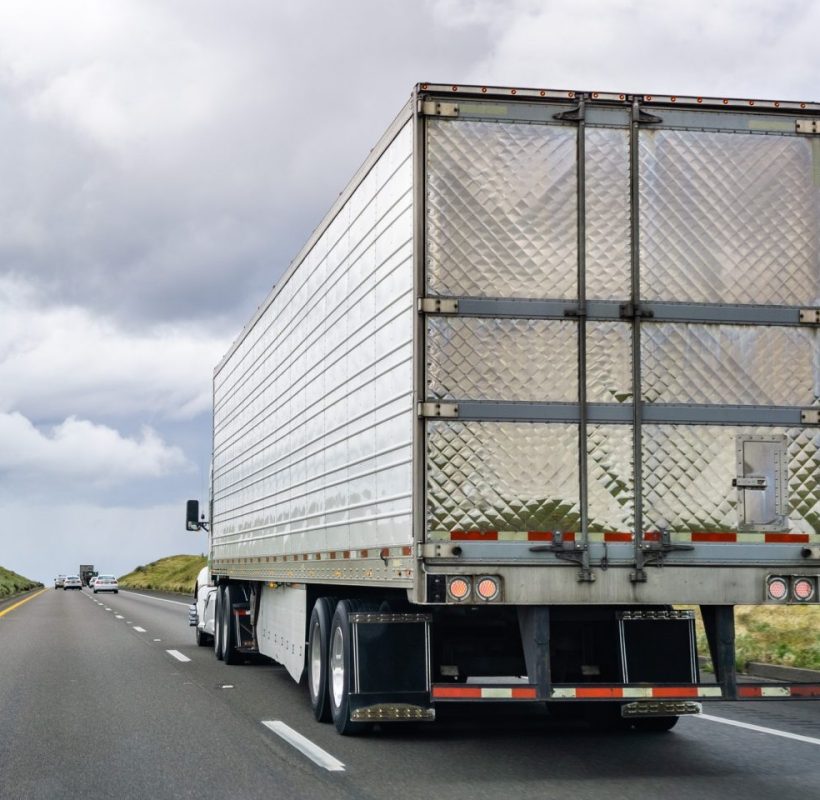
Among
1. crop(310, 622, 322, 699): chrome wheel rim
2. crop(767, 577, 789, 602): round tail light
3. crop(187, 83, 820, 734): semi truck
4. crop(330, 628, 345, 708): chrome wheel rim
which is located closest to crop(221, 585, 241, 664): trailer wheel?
crop(310, 622, 322, 699): chrome wheel rim

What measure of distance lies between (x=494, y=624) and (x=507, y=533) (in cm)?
133

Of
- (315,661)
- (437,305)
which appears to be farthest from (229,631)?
(437,305)

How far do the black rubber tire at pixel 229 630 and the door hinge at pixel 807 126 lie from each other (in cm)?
1087

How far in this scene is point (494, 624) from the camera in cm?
921

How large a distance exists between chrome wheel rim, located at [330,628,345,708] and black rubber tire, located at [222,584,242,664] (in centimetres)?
723

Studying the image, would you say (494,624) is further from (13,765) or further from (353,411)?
(13,765)

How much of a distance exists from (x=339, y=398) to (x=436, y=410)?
8.50 feet

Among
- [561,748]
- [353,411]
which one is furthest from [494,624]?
[353,411]

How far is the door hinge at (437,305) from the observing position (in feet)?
27.2

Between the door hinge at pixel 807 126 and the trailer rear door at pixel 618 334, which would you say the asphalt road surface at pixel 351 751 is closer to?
the trailer rear door at pixel 618 334

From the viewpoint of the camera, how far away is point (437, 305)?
8.30 metres

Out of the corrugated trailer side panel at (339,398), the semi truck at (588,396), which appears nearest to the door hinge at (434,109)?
the semi truck at (588,396)

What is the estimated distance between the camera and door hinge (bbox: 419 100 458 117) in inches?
332

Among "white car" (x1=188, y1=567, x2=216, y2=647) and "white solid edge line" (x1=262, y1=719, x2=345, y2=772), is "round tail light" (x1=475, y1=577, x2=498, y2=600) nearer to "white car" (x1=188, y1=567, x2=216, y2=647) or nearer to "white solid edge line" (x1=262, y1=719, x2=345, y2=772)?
"white solid edge line" (x1=262, y1=719, x2=345, y2=772)
